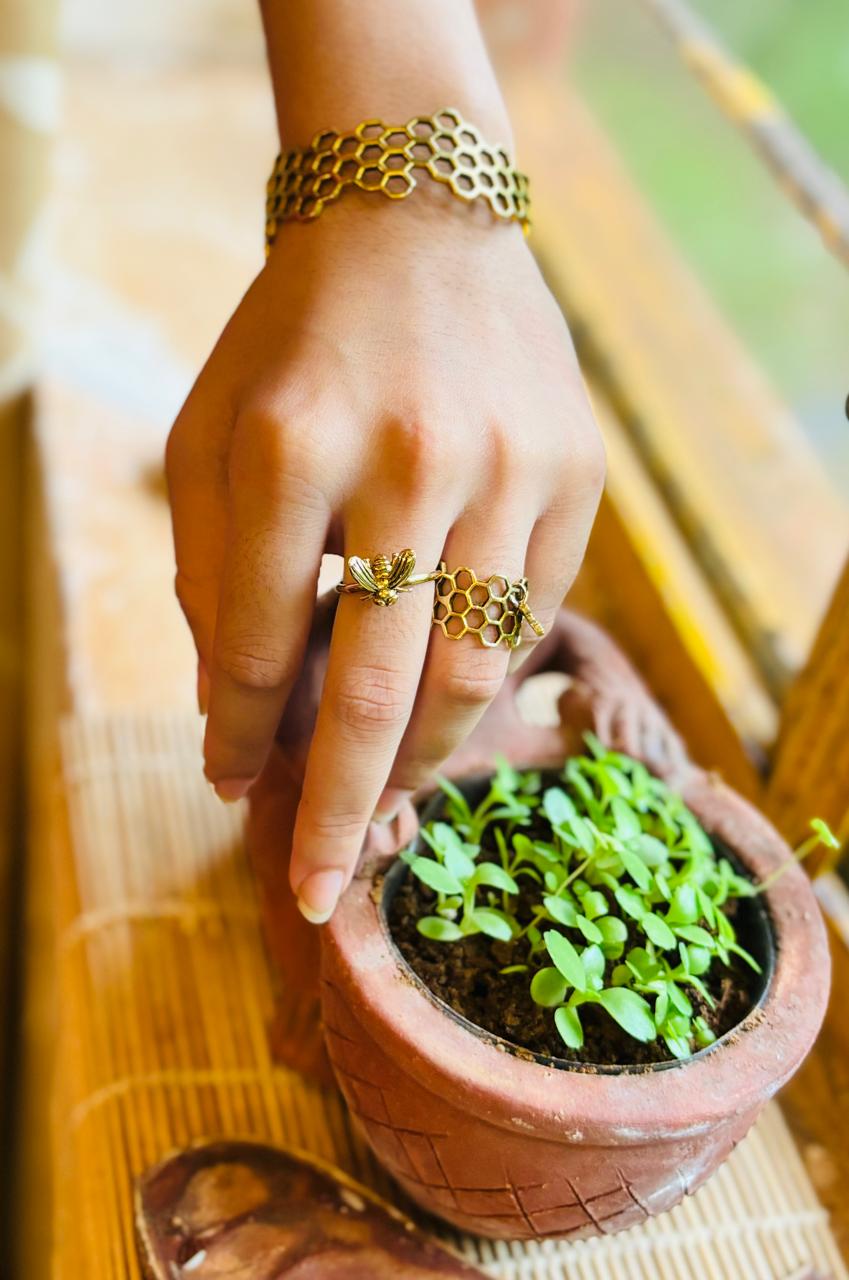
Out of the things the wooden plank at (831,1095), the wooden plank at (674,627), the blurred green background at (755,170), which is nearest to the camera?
the wooden plank at (831,1095)

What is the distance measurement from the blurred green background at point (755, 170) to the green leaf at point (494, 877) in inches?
28.3

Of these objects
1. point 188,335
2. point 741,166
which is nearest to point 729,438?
point 741,166

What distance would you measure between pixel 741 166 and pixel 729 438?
34 centimetres

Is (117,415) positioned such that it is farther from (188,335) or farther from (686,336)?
(686,336)

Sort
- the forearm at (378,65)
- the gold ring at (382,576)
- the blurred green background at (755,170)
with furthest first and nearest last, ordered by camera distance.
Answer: the blurred green background at (755,170) → the forearm at (378,65) → the gold ring at (382,576)

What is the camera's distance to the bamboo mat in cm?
76

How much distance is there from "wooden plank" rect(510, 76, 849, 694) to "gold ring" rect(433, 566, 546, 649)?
0.54 metres

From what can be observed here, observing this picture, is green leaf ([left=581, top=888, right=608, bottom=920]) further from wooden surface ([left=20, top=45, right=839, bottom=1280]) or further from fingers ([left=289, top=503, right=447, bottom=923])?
wooden surface ([left=20, top=45, right=839, bottom=1280])

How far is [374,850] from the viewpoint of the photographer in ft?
2.27

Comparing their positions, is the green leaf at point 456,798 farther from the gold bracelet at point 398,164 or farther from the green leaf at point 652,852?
the gold bracelet at point 398,164

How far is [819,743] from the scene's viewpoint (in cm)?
86

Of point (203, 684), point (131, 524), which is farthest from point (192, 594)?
point (131, 524)

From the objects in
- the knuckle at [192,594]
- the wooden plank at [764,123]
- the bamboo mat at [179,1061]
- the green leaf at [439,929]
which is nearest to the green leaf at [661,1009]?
the green leaf at [439,929]

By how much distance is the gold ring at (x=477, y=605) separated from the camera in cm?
61
